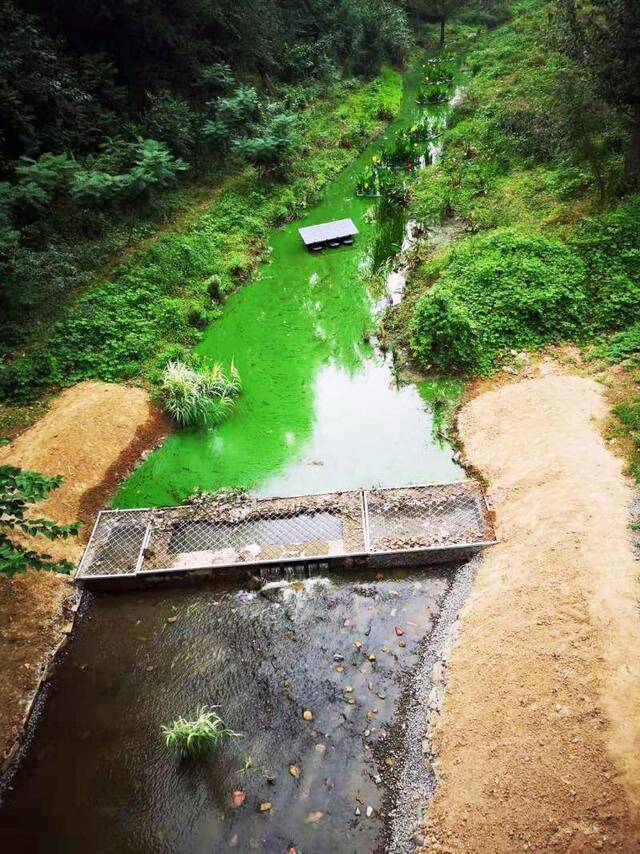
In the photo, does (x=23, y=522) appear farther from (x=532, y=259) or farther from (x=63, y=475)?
(x=532, y=259)

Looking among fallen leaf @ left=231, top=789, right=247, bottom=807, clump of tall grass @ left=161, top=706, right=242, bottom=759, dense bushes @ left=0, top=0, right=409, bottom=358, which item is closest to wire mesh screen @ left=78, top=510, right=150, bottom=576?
clump of tall grass @ left=161, top=706, right=242, bottom=759

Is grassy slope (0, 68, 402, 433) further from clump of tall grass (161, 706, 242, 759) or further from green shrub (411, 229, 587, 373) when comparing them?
clump of tall grass (161, 706, 242, 759)

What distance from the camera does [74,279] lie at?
11.7m

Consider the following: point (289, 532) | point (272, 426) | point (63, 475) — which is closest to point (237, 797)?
point (289, 532)

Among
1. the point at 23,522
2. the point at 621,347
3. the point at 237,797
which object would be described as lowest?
the point at 237,797

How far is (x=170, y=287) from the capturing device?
12688mm

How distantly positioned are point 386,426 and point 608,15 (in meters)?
8.61

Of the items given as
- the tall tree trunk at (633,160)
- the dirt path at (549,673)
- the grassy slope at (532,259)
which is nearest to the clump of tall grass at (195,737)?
the dirt path at (549,673)

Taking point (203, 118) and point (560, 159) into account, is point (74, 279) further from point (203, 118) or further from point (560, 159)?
point (560, 159)

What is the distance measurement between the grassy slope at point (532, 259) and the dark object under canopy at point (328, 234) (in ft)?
6.75

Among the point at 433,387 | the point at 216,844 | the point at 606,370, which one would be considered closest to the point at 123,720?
the point at 216,844

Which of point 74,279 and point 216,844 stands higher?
point 74,279

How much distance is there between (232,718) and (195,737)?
0.52 m

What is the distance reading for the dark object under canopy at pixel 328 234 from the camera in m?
14.4
